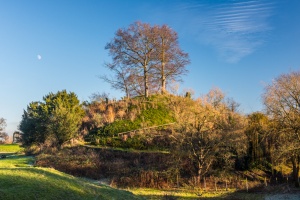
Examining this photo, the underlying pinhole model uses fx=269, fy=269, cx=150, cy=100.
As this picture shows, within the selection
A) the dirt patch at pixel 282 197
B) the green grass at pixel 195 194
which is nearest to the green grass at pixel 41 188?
the green grass at pixel 195 194

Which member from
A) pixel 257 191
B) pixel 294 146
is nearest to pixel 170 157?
pixel 257 191

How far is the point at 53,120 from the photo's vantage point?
25453mm

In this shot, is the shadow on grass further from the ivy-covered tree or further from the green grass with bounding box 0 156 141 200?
the ivy-covered tree

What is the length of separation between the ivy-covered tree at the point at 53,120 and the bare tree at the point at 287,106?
17.4m

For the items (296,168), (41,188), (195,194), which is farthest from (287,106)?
(41,188)

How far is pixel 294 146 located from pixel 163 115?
14292mm

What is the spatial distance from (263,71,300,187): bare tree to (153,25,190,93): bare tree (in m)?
16.4

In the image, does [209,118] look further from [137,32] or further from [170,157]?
[137,32]

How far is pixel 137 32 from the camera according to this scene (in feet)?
115

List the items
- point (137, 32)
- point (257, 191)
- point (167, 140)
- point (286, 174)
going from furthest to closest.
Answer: point (137, 32), point (167, 140), point (286, 174), point (257, 191)

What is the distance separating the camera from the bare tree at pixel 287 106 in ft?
65.6

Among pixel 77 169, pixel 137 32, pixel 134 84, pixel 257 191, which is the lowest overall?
pixel 257 191

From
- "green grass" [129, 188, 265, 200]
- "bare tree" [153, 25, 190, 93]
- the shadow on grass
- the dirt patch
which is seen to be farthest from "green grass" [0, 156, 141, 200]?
"bare tree" [153, 25, 190, 93]

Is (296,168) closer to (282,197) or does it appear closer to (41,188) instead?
(282,197)
